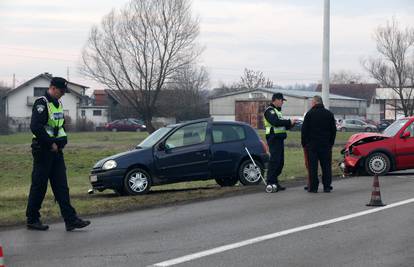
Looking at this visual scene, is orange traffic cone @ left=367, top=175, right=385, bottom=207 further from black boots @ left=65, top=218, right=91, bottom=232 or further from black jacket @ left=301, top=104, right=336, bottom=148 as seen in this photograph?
black boots @ left=65, top=218, right=91, bottom=232

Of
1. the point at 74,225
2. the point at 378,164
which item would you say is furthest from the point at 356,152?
the point at 74,225

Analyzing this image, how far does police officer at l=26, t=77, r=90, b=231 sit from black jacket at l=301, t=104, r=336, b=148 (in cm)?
552

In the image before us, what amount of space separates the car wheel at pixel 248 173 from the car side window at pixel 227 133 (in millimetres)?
594

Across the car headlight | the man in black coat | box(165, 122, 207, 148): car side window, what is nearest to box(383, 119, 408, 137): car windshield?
the man in black coat

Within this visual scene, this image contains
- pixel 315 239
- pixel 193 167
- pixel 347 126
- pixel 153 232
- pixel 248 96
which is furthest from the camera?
pixel 248 96

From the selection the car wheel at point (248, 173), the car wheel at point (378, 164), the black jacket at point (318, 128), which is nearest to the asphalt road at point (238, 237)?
the black jacket at point (318, 128)

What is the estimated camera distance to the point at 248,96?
3088 inches

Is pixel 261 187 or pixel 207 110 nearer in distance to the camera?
pixel 261 187

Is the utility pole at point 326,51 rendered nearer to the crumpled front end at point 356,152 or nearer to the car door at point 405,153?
the crumpled front end at point 356,152

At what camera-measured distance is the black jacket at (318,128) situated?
45.0ft

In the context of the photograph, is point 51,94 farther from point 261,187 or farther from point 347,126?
point 347,126

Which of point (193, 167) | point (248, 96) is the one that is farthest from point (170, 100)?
point (193, 167)

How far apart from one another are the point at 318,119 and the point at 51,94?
5898mm

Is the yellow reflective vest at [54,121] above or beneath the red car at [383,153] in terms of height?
above
